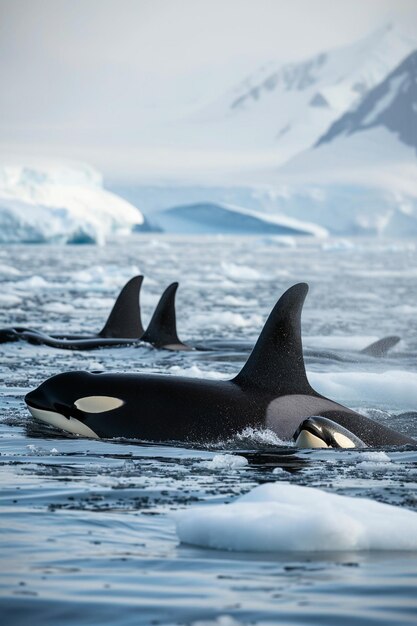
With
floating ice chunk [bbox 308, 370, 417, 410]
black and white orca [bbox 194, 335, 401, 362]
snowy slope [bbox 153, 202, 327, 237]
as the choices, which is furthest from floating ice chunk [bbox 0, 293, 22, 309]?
snowy slope [bbox 153, 202, 327, 237]

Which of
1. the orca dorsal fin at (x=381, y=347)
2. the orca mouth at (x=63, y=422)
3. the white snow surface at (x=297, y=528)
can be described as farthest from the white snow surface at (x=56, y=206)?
the white snow surface at (x=297, y=528)

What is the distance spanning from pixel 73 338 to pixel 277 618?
12490 millimetres

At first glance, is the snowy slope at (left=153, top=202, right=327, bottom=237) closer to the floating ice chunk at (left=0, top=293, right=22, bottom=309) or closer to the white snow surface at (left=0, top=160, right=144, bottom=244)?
the white snow surface at (left=0, top=160, right=144, bottom=244)

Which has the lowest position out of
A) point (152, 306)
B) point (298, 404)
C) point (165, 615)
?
point (165, 615)

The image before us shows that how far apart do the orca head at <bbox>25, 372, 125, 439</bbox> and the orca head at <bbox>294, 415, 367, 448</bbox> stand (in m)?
1.22

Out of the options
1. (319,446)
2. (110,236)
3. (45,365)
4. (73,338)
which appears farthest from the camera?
(110,236)

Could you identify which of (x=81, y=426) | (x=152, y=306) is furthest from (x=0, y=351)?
(x=152, y=306)

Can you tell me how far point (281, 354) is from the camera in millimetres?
7926

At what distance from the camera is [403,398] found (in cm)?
1084

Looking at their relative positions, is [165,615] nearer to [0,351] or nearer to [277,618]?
[277,618]

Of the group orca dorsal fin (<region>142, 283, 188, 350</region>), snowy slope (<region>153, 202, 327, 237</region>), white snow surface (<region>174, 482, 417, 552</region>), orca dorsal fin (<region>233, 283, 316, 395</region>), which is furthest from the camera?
snowy slope (<region>153, 202, 327, 237</region>)

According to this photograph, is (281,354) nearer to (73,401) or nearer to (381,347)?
(73,401)

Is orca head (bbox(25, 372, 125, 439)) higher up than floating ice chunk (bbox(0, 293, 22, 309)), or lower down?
lower down

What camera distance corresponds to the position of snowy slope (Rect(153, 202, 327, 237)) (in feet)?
314
